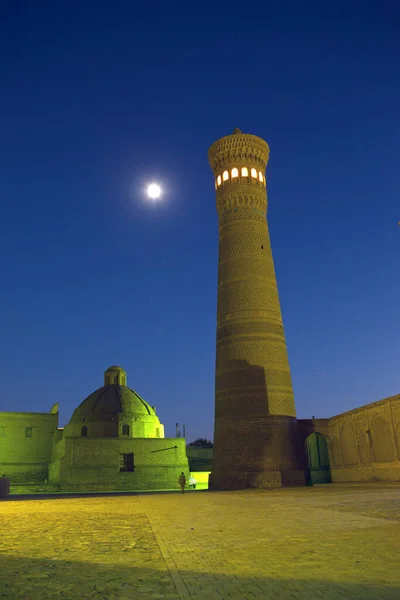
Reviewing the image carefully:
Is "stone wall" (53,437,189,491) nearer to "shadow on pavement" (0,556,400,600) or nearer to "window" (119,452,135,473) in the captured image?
"window" (119,452,135,473)

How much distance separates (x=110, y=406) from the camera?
42.9 metres

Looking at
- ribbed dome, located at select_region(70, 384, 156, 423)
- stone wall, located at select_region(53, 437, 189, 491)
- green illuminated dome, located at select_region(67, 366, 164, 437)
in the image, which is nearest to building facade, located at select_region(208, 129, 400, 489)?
stone wall, located at select_region(53, 437, 189, 491)

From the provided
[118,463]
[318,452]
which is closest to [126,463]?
[118,463]

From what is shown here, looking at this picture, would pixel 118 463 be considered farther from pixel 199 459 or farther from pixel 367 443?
pixel 367 443

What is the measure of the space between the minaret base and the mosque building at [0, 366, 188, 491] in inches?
520

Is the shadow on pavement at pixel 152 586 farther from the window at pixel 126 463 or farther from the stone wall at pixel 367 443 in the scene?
the window at pixel 126 463

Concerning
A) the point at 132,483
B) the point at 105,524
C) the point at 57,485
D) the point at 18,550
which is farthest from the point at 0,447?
the point at 18,550

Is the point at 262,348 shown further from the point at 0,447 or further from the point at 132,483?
the point at 0,447

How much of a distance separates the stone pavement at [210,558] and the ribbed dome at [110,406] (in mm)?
31868

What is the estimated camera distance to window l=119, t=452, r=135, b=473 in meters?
38.4

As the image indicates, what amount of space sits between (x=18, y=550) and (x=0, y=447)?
1517 inches

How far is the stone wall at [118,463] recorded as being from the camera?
36.7m

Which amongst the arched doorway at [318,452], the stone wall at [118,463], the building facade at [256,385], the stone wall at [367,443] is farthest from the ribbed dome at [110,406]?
the stone wall at [367,443]

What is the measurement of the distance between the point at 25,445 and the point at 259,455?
24.9 metres
